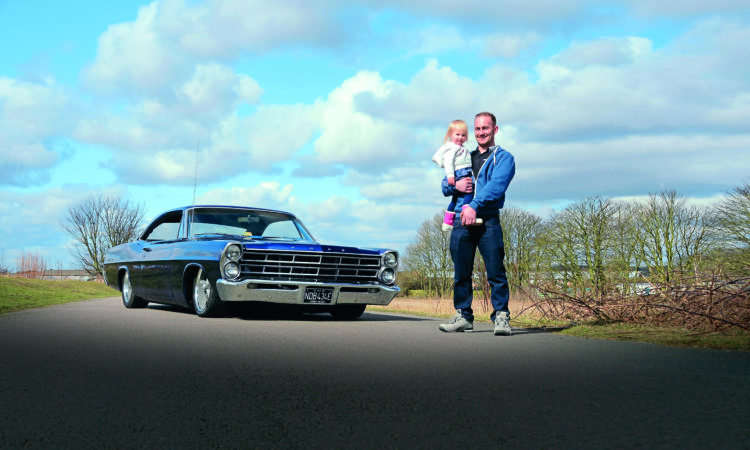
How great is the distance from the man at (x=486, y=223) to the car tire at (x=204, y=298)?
3.26 m

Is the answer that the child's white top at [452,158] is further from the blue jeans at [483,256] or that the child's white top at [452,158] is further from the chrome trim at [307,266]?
the chrome trim at [307,266]

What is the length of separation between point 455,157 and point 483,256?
1.08m

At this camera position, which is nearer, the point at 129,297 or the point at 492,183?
Answer: the point at 492,183

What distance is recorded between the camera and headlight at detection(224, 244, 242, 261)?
8320 millimetres

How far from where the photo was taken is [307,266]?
8664 mm

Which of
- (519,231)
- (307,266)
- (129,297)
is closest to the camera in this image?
(307,266)

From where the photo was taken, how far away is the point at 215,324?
7805 millimetres

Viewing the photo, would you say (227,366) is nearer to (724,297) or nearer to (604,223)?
(724,297)

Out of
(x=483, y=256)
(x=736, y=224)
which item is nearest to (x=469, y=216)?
(x=483, y=256)

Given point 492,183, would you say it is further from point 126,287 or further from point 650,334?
point 126,287

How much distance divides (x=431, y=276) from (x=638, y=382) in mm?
44990

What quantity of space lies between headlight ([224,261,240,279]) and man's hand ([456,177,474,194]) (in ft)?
10.5

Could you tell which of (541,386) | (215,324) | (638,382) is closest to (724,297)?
(638,382)

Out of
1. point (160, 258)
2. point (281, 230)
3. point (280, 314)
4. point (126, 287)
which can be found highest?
point (281, 230)
